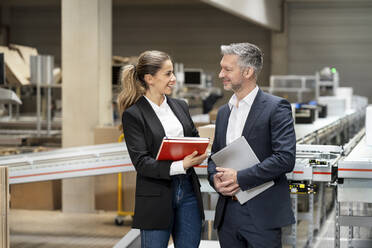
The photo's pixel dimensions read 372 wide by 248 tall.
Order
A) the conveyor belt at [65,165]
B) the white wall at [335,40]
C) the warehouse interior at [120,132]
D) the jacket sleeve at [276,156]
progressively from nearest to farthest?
the jacket sleeve at [276,156]
the warehouse interior at [120,132]
the conveyor belt at [65,165]
the white wall at [335,40]

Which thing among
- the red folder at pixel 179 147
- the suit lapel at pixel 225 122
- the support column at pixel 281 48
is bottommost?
the red folder at pixel 179 147

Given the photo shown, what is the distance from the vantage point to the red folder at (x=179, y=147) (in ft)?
7.59

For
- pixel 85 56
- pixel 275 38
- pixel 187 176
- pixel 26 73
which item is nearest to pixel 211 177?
pixel 187 176

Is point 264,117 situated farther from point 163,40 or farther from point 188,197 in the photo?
point 163,40

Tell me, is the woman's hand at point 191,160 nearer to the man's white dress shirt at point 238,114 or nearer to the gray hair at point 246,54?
the man's white dress shirt at point 238,114

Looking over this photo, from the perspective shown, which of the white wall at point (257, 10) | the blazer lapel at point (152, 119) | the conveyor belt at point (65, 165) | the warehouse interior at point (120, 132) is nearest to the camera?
the blazer lapel at point (152, 119)

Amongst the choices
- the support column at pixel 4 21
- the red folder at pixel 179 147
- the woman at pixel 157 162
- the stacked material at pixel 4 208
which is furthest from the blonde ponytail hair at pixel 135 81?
the support column at pixel 4 21

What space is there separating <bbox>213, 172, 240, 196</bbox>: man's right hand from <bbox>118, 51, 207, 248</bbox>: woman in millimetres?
114

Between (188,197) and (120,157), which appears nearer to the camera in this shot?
(188,197)

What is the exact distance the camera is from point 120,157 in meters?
4.22

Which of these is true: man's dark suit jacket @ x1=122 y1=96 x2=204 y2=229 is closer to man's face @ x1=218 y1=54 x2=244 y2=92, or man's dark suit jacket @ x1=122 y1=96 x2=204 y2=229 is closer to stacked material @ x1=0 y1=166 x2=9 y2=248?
man's face @ x1=218 y1=54 x2=244 y2=92

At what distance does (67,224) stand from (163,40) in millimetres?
11208

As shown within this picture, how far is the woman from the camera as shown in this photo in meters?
2.41

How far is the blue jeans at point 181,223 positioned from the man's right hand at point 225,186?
7.3 inches
